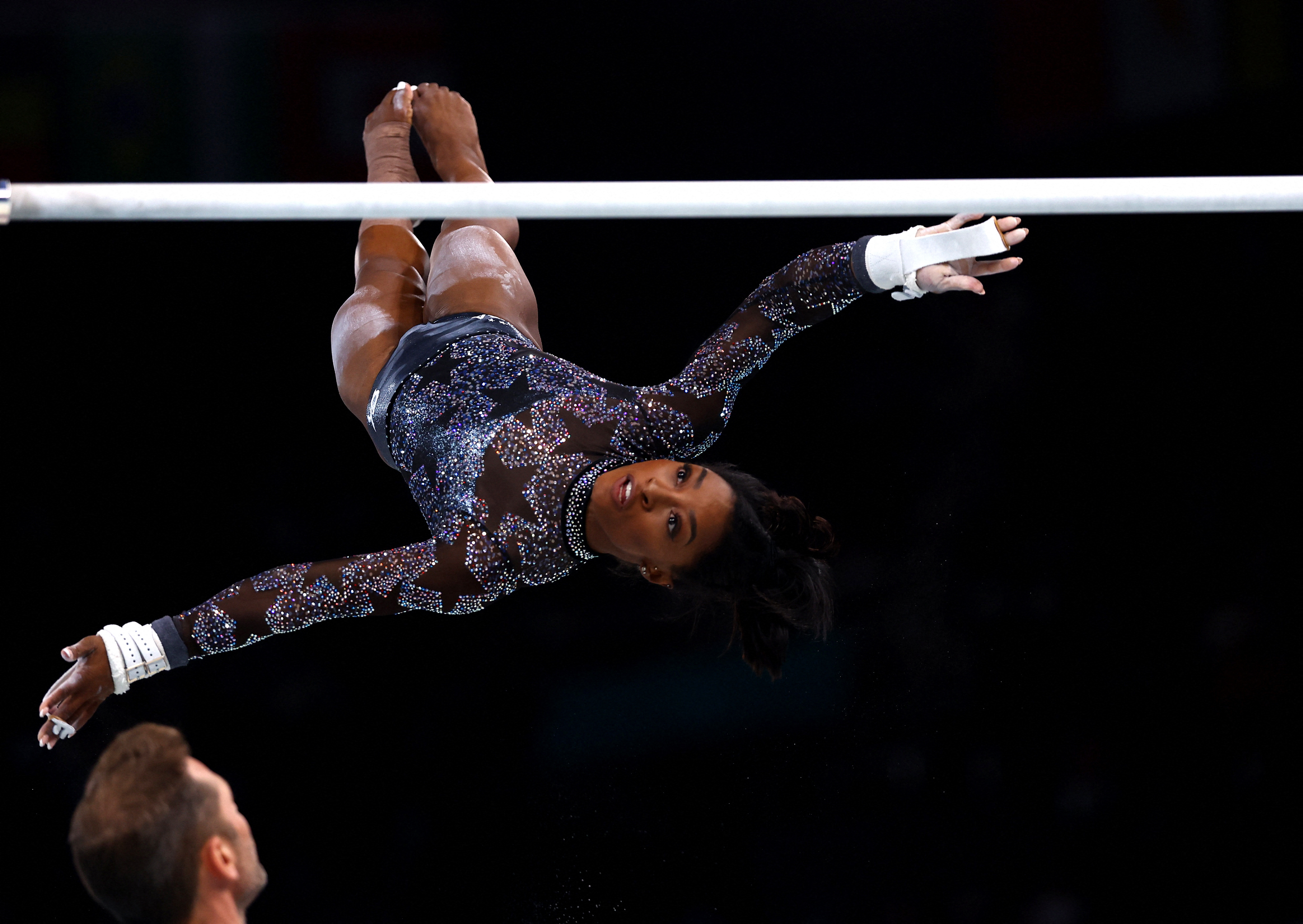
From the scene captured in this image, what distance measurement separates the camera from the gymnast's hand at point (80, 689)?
2.11 meters

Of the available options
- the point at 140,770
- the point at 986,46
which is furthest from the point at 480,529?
the point at 986,46

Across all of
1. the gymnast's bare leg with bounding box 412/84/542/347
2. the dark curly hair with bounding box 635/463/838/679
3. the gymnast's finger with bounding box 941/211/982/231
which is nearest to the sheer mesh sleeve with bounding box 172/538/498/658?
the dark curly hair with bounding box 635/463/838/679

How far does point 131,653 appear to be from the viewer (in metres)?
2.16

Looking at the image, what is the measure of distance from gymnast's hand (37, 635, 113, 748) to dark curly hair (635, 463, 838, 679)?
3.46 feet

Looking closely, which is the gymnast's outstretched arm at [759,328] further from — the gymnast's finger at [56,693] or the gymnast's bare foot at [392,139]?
the gymnast's finger at [56,693]

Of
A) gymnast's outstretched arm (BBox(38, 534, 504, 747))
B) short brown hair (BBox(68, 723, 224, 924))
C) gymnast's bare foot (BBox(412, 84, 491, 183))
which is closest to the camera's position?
short brown hair (BBox(68, 723, 224, 924))

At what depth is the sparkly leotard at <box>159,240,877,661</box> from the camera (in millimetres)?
2229

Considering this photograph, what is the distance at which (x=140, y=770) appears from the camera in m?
1.67

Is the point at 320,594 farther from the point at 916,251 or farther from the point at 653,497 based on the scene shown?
the point at 916,251

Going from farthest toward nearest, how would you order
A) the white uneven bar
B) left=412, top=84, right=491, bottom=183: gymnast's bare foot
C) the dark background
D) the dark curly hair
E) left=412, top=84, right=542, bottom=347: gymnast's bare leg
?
1. the dark background
2. left=412, top=84, right=491, bottom=183: gymnast's bare foot
3. left=412, top=84, right=542, bottom=347: gymnast's bare leg
4. the dark curly hair
5. the white uneven bar

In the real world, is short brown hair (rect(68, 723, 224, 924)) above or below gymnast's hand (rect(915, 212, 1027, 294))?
below

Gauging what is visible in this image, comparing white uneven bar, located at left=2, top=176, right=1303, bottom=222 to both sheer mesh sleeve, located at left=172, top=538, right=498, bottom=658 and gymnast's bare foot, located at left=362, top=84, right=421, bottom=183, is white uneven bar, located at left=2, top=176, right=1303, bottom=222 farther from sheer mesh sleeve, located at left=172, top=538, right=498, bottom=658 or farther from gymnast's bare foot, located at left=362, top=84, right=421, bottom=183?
gymnast's bare foot, located at left=362, top=84, right=421, bottom=183

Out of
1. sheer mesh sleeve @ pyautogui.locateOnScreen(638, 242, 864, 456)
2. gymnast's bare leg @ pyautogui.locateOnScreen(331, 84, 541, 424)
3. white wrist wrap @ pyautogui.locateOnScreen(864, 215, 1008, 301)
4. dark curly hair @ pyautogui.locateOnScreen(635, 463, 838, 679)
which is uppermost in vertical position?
gymnast's bare leg @ pyautogui.locateOnScreen(331, 84, 541, 424)

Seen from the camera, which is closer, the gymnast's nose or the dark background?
the gymnast's nose
